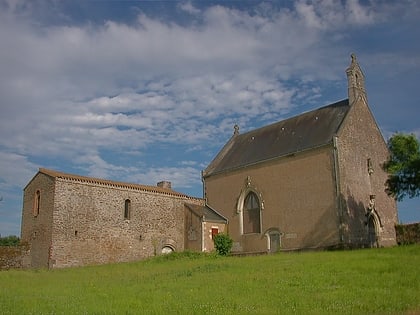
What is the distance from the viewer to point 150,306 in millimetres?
12203

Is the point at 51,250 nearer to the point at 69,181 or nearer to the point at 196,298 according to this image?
the point at 69,181

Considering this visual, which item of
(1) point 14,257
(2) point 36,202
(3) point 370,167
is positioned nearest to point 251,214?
(3) point 370,167

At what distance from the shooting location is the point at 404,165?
27266 mm

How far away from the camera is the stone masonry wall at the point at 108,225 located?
104 ft

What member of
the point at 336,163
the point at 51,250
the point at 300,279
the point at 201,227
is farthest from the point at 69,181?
the point at 300,279

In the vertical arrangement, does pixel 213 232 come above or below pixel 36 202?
below

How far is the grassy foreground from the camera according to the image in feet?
38.1

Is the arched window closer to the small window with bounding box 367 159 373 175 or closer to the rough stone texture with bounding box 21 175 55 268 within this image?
the small window with bounding box 367 159 373 175

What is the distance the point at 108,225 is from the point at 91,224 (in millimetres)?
1318

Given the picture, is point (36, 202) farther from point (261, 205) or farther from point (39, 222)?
point (261, 205)

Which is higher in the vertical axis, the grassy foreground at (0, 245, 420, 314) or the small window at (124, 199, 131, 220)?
the small window at (124, 199, 131, 220)

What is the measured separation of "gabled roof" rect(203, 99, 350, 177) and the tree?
465cm

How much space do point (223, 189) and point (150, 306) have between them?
2690cm

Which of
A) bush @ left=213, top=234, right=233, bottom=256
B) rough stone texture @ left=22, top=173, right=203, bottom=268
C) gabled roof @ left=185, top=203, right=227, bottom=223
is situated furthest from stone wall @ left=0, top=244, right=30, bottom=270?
bush @ left=213, top=234, right=233, bottom=256
